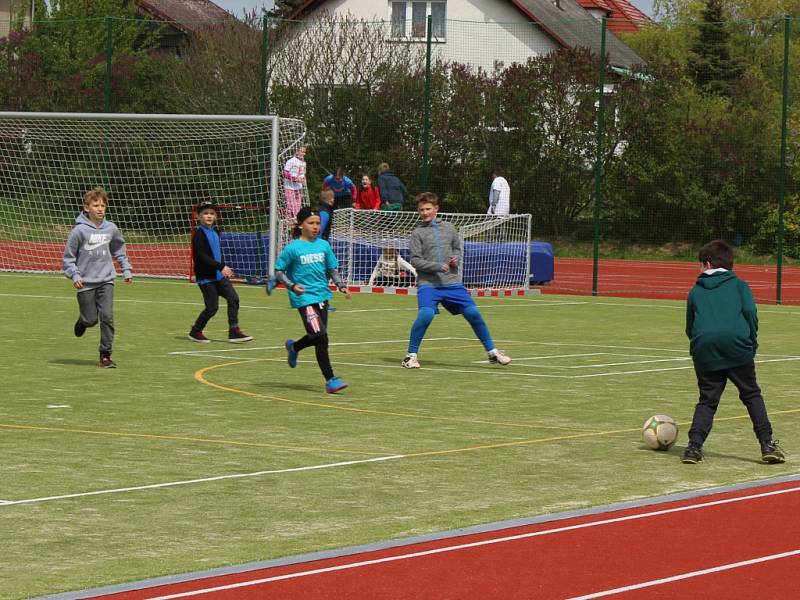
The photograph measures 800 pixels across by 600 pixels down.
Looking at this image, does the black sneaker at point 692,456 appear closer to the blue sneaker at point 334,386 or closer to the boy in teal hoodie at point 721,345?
the boy in teal hoodie at point 721,345

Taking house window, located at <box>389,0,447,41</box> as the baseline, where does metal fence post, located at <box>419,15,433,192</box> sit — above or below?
below

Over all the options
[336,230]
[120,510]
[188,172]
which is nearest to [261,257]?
[336,230]

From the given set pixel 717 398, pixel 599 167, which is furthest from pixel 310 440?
pixel 599 167

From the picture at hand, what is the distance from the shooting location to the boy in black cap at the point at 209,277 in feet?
64.6

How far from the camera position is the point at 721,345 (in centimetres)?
1094

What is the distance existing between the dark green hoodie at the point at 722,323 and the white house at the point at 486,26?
102 feet

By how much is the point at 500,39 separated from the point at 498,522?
156 ft

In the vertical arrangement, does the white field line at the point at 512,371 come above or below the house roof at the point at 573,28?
below

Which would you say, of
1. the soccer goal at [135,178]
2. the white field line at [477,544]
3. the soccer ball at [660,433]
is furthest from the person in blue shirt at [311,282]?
the soccer goal at [135,178]

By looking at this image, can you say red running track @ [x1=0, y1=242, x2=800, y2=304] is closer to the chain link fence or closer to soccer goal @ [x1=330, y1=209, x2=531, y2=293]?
the chain link fence

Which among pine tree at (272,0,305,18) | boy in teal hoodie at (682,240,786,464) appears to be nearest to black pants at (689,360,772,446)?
boy in teal hoodie at (682,240,786,464)

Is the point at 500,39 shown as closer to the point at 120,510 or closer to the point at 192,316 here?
the point at 192,316

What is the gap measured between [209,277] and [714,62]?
123 ft

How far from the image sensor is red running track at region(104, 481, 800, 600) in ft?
23.4
